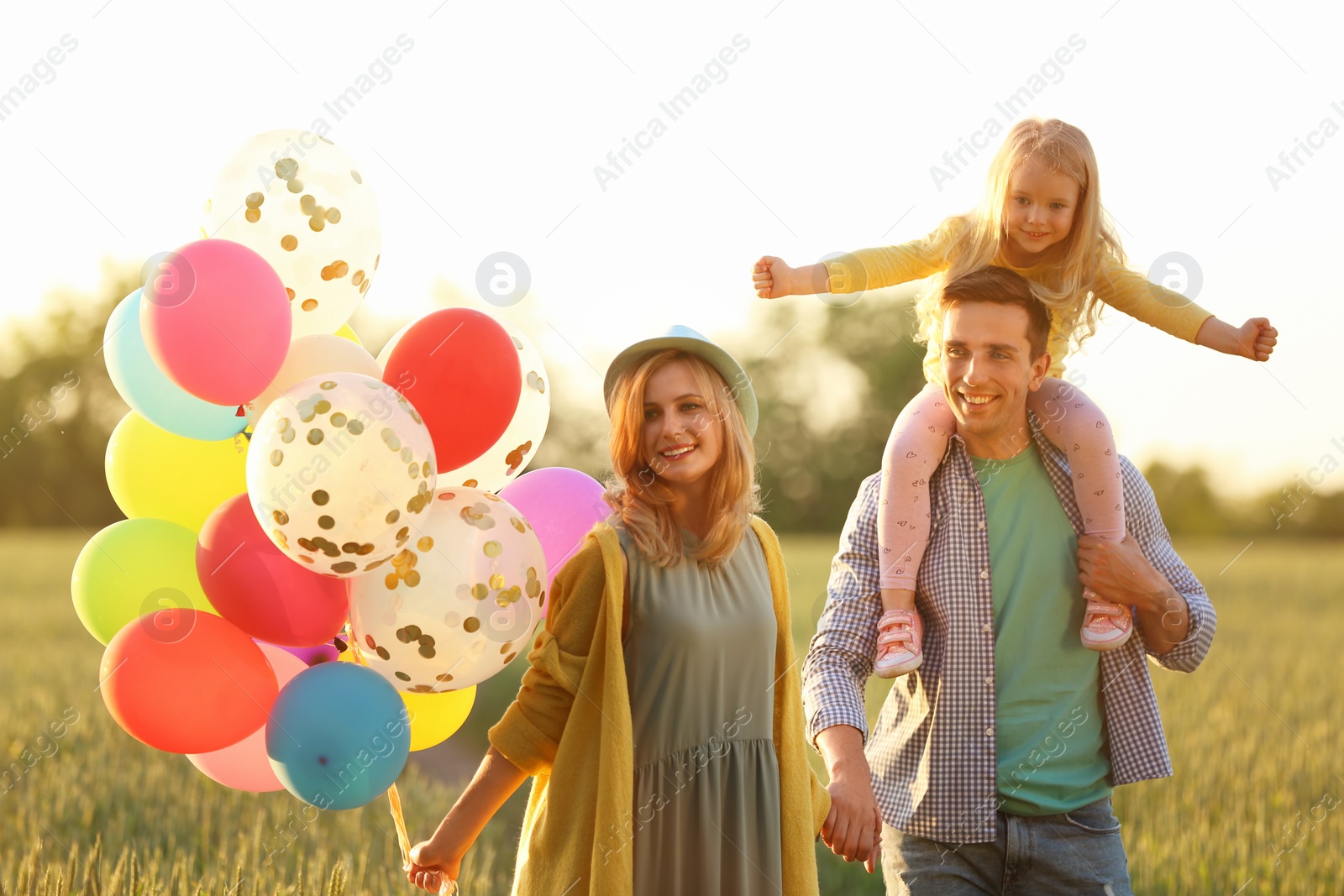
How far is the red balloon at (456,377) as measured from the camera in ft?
9.00

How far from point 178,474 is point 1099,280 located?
2424 mm

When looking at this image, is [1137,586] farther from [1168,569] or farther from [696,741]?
[696,741]

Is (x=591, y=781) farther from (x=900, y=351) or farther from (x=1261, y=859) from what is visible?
(x=900, y=351)

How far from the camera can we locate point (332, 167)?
2930 millimetres

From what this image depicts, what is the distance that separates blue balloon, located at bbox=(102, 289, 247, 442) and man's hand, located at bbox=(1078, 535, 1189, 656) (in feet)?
6.69

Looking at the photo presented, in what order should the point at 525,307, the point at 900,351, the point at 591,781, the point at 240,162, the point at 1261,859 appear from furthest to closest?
the point at 900,351 < the point at 525,307 < the point at 1261,859 < the point at 240,162 < the point at 591,781

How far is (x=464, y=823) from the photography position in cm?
252

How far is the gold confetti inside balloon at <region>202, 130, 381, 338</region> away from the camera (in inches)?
112

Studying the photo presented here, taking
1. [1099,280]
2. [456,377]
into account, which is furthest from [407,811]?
[1099,280]

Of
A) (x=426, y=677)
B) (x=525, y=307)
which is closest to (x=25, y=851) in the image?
(x=426, y=677)

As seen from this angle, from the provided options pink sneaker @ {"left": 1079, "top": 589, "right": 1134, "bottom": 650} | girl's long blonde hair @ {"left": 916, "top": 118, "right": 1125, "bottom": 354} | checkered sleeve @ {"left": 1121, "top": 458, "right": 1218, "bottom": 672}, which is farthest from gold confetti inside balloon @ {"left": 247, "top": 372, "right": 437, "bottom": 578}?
checkered sleeve @ {"left": 1121, "top": 458, "right": 1218, "bottom": 672}

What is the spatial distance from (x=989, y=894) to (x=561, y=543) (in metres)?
1.29

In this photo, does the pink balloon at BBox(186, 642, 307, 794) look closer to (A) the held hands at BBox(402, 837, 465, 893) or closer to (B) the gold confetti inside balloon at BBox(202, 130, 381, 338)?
(A) the held hands at BBox(402, 837, 465, 893)

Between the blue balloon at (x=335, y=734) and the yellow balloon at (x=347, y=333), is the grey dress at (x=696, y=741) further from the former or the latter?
the yellow balloon at (x=347, y=333)
